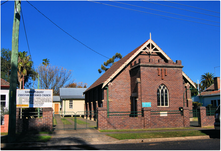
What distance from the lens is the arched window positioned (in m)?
20.6

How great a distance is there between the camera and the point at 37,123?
49.8 ft

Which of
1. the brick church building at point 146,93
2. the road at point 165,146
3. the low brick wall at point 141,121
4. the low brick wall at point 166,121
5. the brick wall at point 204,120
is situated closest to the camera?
the road at point 165,146

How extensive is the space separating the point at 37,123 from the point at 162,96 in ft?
37.6

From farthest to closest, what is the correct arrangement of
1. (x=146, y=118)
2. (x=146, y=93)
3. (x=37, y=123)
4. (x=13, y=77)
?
(x=146, y=93) < (x=146, y=118) < (x=37, y=123) < (x=13, y=77)

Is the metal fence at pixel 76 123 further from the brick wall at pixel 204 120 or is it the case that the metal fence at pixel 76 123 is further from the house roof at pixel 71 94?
the house roof at pixel 71 94

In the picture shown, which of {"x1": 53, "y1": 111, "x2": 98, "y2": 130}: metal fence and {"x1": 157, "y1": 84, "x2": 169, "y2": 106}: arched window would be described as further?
{"x1": 157, "y1": 84, "x2": 169, "y2": 106}: arched window

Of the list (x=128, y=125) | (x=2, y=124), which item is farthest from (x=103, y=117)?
(x=2, y=124)

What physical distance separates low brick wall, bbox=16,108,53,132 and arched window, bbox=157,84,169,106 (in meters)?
10.2

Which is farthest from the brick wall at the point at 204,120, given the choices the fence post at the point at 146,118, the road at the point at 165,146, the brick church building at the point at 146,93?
the road at the point at 165,146

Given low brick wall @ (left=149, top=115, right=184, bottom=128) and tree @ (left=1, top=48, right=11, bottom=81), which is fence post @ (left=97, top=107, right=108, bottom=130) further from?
tree @ (left=1, top=48, right=11, bottom=81)

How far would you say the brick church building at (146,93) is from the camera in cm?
1716

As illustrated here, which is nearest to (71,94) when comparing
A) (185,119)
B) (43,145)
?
(185,119)

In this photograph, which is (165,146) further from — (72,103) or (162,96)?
(72,103)

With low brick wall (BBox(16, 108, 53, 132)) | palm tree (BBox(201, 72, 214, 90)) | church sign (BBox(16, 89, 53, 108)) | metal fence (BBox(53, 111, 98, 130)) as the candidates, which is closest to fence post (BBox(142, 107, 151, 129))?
metal fence (BBox(53, 111, 98, 130))
